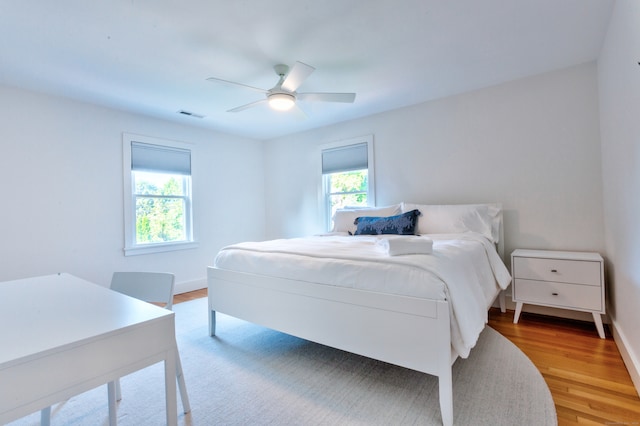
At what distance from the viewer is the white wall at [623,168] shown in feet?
5.45

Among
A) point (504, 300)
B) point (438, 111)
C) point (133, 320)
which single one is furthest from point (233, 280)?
point (438, 111)

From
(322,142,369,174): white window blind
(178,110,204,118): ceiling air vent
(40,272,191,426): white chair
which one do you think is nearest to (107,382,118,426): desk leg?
(40,272,191,426): white chair

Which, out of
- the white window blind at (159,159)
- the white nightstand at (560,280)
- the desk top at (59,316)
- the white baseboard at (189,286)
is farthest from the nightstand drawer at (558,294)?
the white window blind at (159,159)

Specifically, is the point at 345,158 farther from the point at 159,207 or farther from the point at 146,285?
the point at 146,285

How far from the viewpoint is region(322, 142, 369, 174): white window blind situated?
4152mm

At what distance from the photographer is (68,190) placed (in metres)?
3.21

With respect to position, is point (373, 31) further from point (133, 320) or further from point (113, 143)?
point (113, 143)

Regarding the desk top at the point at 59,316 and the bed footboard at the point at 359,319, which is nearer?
the desk top at the point at 59,316

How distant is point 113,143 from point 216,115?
1243mm

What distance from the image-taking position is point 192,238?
14.2 ft

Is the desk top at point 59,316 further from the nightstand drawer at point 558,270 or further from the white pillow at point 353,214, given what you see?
the nightstand drawer at point 558,270

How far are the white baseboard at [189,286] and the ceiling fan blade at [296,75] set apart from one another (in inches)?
121

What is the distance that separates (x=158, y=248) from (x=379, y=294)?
Answer: 3314 mm

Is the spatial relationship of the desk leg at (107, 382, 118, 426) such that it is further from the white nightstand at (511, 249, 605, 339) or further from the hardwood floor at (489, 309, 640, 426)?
the white nightstand at (511, 249, 605, 339)
